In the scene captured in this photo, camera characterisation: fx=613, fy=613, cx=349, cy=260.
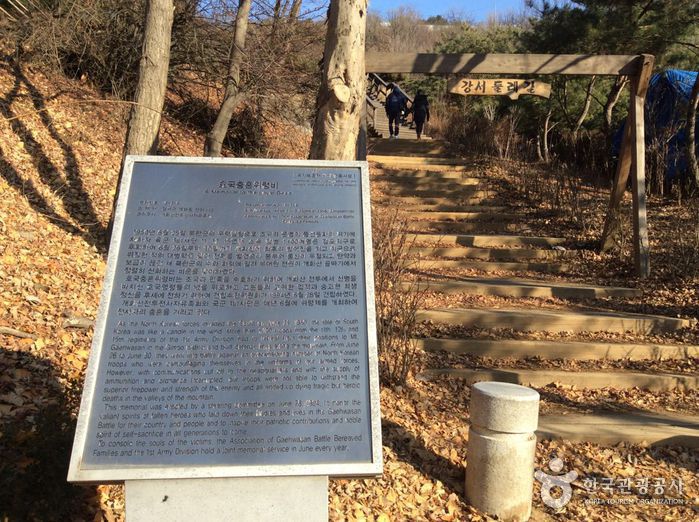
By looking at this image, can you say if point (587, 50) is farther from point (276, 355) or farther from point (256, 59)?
point (276, 355)

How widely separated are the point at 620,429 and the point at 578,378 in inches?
31.2

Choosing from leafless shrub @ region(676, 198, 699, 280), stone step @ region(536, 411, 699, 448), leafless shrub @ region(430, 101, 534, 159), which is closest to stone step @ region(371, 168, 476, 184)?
leafless shrub @ region(430, 101, 534, 159)

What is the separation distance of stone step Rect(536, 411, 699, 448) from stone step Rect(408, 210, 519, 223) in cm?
543

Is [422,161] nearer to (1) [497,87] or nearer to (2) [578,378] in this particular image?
(1) [497,87]

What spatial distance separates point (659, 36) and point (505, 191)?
16.4ft

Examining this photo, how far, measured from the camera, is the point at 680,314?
6562 mm

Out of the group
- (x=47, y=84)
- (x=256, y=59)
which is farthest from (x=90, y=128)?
(x=256, y=59)

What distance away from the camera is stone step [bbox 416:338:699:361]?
18.5ft

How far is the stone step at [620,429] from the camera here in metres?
4.40

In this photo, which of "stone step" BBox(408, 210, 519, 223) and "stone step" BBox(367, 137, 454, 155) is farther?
"stone step" BBox(367, 137, 454, 155)

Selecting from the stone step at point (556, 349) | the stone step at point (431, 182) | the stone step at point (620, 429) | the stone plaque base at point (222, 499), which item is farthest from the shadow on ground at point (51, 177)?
the stone step at point (431, 182)

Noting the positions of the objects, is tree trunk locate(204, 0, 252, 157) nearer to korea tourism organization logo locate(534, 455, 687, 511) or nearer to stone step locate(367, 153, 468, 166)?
stone step locate(367, 153, 468, 166)

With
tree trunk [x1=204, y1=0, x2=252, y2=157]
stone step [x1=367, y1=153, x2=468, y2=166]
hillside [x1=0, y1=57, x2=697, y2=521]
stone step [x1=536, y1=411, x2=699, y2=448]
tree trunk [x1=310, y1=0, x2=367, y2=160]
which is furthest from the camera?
stone step [x1=367, y1=153, x2=468, y2=166]

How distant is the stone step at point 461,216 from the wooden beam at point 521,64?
267 centimetres
